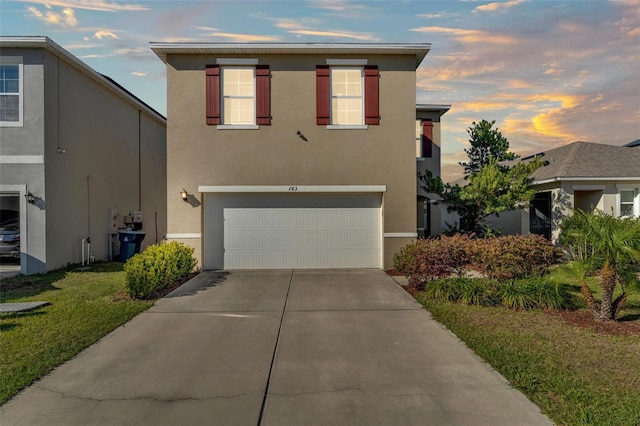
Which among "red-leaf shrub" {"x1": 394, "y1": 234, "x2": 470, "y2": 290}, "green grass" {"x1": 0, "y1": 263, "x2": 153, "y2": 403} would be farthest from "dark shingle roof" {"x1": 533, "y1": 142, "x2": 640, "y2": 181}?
"green grass" {"x1": 0, "y1": 263, "x2": 153, "y2": 403}

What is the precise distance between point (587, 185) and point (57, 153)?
17.7 m

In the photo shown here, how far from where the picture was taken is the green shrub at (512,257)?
759 cm

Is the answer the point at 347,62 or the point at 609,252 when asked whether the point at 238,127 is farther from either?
the point at 609,252

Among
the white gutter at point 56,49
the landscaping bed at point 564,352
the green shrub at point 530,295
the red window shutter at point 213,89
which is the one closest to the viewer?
the landscaping bed at point 564,352

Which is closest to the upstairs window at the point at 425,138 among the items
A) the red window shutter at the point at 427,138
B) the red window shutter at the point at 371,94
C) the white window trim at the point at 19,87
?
the red window shutter at the point at 427,138

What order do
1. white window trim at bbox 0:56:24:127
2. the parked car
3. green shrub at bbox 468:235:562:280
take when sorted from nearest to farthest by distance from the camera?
green shrub at bbox 468:235:562:280, white window trim at bbox 0:56:24:127, the parked car

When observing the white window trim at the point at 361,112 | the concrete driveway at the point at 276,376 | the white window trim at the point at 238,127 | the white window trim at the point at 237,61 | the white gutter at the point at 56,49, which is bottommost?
the concrete driveway at the point at 276,376

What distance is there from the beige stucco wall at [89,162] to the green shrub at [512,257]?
1163 centimetres

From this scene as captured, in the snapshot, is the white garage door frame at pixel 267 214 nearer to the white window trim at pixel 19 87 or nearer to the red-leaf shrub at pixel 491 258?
the red-leaf shrub at pixel 491 258

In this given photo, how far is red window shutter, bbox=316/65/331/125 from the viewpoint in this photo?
10.4 m

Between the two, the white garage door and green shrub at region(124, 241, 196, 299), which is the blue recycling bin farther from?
green shrub at region(124, 241, 196, 299)

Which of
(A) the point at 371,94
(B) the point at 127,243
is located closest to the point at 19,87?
(B) the point at 127,243

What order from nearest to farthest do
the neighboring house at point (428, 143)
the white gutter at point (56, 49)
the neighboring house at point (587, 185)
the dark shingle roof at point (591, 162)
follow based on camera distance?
the white gutter at point (56, 49), the neighboring house at point (587, 185), the dark shingle roof at point (591, 162), the neighboring house at point (428, 143)

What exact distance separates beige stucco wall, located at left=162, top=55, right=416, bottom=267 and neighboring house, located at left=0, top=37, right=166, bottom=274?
3.54m
